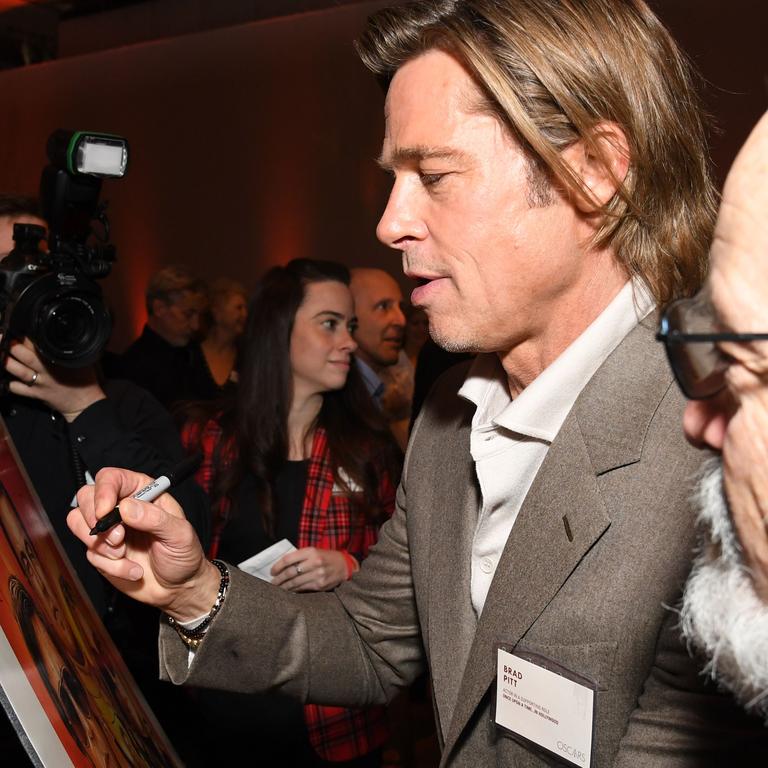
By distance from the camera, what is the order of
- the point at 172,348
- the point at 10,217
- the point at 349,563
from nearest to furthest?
the point at 10,217, the point at 349,563, the point at 172,348

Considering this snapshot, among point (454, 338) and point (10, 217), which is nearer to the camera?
point (454, 338)

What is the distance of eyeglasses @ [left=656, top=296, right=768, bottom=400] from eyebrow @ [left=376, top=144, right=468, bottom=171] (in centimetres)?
68

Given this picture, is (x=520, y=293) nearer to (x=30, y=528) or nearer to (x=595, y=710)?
(x=595, y=710)

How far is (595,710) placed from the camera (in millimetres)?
1101

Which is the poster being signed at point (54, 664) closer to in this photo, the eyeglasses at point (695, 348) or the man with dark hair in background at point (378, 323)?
the eyeglasses at point (695, 348)

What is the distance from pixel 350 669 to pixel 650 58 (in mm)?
1061

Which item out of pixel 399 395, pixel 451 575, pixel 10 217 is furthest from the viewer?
pixel 399 395

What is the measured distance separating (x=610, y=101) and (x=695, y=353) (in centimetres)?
71

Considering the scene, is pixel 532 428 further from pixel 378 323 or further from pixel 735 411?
pixel 378 323

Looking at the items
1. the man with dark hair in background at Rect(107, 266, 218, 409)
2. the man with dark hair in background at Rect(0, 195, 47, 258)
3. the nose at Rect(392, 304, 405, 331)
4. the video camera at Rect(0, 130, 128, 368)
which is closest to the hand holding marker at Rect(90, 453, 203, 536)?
the video camera at Rect(0, 130, 128, 368)

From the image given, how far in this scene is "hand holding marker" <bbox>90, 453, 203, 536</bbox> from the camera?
1.28 meters

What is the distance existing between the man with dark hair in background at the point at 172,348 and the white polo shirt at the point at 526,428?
3.60 m

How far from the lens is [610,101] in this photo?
1.29 meters

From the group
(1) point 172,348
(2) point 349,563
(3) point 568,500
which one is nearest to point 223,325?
(1) point 172,348
